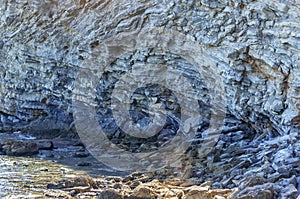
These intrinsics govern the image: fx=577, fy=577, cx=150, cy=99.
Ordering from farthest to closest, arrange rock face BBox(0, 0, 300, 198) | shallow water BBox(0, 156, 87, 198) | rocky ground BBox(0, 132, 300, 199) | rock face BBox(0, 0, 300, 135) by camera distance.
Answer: rock face BBox(0, 0, 300, 135) → rock face BBox(0, 0, 300, 198) → shallow water BBox(0, 156, 87, 198) → rocky ground BBox(0, 132, 300, 199)

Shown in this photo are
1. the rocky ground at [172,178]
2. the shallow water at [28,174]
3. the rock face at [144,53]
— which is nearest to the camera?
the rocky ground at [172,178]

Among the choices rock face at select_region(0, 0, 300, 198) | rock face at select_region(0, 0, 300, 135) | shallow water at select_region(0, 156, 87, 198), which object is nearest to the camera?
shallow water at select_region(0, 156, 87, 198)

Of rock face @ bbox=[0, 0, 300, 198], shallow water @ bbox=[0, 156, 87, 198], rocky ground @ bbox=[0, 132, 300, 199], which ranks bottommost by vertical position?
shallow water @ bbox=[0, 156, 87, 198]

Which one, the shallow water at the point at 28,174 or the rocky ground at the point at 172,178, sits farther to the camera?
the shallow water at the point at 28,174

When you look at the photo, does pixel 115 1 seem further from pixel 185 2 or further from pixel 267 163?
pixel 267 163

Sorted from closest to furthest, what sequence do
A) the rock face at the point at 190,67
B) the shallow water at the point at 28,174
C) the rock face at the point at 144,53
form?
the shallow water at the point at 28,174 < the rock face at the point at 190,67 < the rock face at the point at 144,53

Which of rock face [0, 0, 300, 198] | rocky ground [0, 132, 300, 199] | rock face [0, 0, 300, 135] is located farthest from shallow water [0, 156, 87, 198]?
rock face [0, 0, 300, 135]

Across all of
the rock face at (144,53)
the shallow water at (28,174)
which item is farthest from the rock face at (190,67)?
the shallow water at (28,174)

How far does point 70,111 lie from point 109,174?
11229 millimetres

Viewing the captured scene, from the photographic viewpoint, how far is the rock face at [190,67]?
58.9ft

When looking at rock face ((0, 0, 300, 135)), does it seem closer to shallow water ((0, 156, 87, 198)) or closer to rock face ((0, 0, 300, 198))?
rock face ((0, 0, 300, 198))

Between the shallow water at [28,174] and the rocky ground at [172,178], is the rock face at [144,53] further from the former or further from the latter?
the shallow water at [28,174]

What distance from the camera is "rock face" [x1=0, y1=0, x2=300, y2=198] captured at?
1795cm

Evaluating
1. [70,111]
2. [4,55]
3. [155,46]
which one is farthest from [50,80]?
[155,46]
